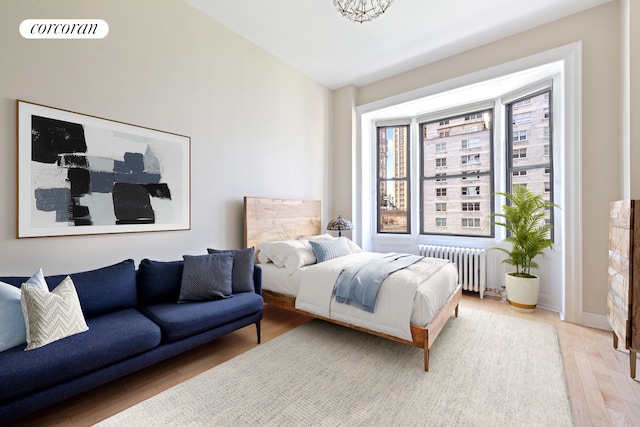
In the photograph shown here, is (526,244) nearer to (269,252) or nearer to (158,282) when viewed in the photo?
(269,252)

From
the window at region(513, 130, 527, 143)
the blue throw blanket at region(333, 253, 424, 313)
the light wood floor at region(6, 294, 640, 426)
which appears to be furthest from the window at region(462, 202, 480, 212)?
the blue throw blanket at region(333, 253, 424, 313)

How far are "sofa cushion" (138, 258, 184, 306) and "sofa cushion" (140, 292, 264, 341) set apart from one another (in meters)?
0.11

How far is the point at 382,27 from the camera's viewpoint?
10.9ft

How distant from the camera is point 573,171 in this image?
9.99 ft

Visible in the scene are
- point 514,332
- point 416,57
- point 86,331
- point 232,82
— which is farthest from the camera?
point 416,57

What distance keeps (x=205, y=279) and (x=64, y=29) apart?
2327mm

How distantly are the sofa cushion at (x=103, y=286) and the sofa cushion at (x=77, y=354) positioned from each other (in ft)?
0.32

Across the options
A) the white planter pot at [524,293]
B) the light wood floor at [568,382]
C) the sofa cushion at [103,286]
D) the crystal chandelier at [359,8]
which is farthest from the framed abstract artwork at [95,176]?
the white planter pot at [524,293]

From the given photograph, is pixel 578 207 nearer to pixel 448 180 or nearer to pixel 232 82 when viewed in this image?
pixel 448 180

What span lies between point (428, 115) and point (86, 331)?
527 centimetres

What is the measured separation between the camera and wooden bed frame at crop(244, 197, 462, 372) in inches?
89.4

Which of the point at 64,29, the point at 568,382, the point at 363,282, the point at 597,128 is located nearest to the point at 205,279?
the point at 363,282

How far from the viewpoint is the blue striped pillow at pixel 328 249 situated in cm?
331

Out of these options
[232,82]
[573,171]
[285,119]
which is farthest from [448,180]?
[232,82]
